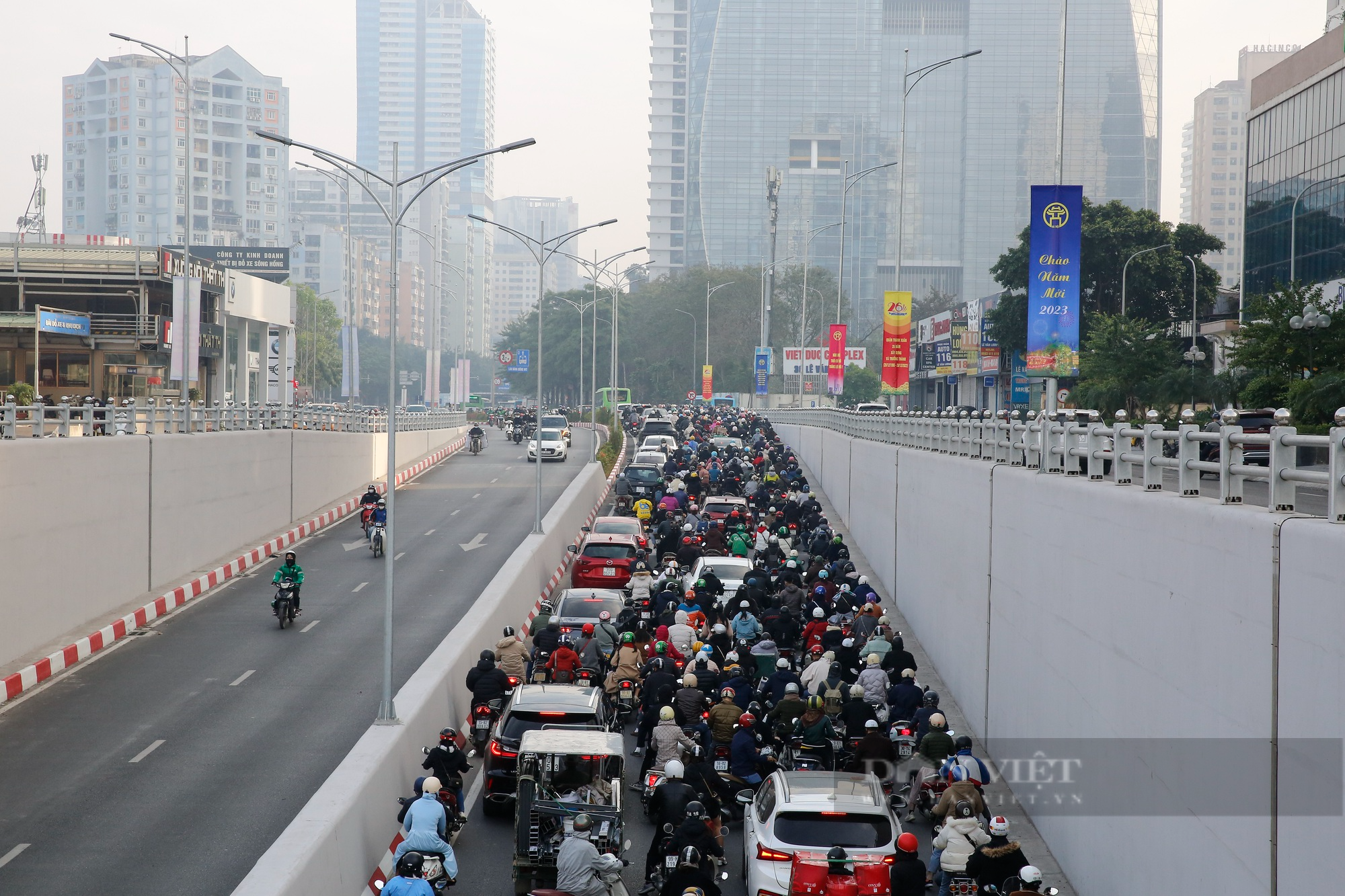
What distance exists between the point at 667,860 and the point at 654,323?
129 metres

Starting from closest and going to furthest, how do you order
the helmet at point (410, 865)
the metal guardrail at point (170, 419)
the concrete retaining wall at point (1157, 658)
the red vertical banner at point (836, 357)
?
the concrete retaining wall at point (1157, 658), the helmet at point (410, 865), the metal guardrail at point (170, 419), the red vertical banner at point (836, 357)

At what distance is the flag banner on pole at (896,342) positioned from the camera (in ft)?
124

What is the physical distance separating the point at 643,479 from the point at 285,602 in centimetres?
1856

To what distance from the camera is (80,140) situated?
156m

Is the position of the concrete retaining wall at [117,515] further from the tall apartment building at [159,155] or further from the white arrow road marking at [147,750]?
the tall apartment building at [159,155]

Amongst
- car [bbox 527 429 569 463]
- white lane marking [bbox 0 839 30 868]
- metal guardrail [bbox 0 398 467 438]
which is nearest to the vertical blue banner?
white lane marking [bbox 0 839 30 868]

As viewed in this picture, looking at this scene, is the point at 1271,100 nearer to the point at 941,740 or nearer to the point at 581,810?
the point at 941,740

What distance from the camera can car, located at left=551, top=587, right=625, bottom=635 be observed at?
20.6 meters

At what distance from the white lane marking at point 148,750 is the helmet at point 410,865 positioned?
7385 mm

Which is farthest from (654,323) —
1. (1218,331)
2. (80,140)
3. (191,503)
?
(191,503)

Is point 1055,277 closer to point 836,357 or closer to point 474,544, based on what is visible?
point 474,544

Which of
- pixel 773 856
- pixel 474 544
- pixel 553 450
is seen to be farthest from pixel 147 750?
pixel 553 450

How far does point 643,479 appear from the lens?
40500 millimetres

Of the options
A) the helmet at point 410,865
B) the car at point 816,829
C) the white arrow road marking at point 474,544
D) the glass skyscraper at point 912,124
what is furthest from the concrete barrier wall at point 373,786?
the glass skyscraper at point 912,124
